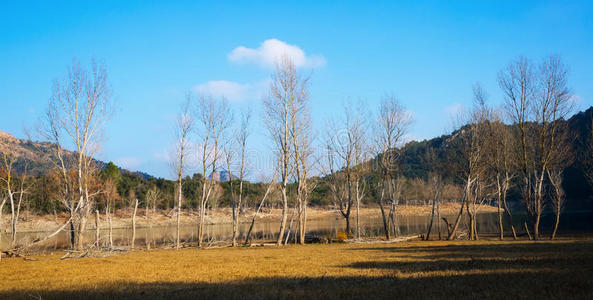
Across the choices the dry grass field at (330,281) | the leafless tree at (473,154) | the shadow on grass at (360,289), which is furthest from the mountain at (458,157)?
the shadow on grass at (360,289)

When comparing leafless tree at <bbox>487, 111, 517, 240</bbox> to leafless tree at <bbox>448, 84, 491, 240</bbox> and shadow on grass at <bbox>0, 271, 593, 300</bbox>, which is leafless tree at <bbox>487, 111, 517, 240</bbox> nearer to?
leafless tree at <bbox>448, 84, 491, 240</bbox>

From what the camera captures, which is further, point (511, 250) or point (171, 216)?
point (171, 216)

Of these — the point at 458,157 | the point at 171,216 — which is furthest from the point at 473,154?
the point at 171,216

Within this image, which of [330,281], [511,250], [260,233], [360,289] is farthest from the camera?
[260,233]

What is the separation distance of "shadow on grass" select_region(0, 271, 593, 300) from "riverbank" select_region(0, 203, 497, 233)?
1628 inches

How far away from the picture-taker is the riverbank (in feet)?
204

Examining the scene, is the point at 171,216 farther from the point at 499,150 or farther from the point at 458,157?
the point at 499,150

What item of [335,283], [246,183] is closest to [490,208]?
[246,183]

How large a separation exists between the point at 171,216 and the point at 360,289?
79.4 metres

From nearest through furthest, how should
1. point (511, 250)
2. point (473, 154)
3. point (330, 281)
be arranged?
point (330, 281) < point (511, 250) < point (473, 154)

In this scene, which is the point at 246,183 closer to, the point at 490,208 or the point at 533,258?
the point at 490,208

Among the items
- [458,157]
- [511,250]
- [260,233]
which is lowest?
[260,233]

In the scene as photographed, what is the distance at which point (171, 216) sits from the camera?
8125cm

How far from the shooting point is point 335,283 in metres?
9.10
